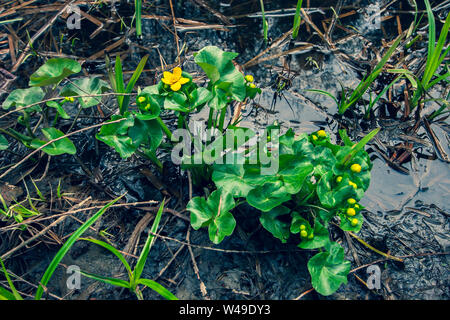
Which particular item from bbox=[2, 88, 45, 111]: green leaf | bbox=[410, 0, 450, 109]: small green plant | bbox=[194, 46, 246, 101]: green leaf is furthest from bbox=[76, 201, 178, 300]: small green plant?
bbox=[410, 0, 450, 109]: small green plant

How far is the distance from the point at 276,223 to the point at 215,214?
10.4 inches

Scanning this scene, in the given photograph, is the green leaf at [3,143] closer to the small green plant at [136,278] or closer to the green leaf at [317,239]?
Result: the small green plant at [136,278]

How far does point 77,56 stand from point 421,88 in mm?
1947

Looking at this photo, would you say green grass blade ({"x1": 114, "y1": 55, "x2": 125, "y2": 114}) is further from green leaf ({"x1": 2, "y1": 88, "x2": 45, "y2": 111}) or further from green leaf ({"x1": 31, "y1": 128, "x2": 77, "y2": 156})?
green leaf ({"x1": 2, "y1": 88, "x2": 45, "y2": 111})

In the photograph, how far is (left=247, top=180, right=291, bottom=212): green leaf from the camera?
4.37 ft

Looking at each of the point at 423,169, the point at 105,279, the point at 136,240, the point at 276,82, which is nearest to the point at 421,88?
the point at 423,169

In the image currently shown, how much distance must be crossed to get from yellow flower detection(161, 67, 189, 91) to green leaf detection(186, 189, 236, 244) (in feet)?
1.52

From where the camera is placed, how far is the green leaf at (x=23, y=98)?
5.35 ft

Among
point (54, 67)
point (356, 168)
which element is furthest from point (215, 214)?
point (54, 67)

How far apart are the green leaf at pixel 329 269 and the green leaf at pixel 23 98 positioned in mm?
1483

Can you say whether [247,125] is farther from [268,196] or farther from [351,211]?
[351,211]

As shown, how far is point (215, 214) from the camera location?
1.38 meters

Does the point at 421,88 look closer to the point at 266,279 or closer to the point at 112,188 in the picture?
the point at 266,279

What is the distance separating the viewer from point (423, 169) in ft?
5.52
